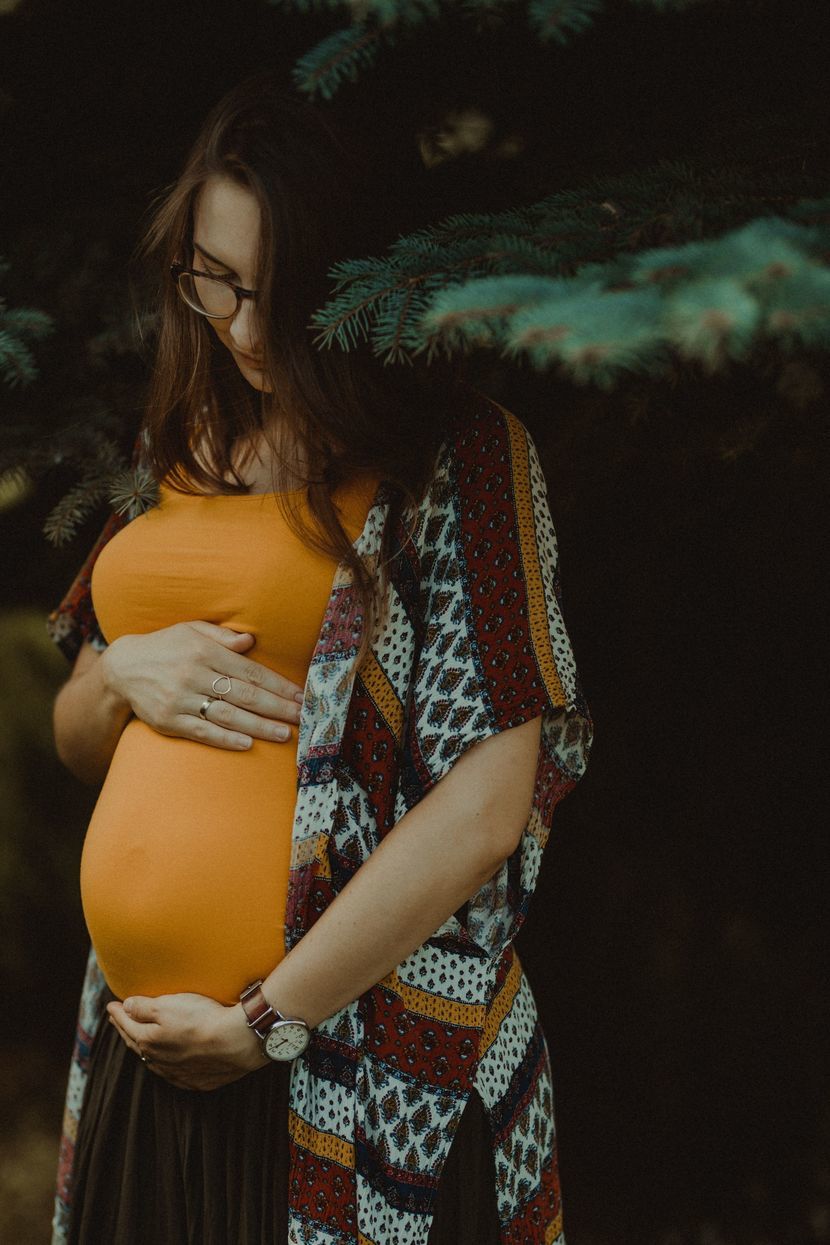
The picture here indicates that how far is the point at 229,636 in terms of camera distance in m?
Result: 1.24

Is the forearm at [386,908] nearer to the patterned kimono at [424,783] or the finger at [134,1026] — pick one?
the patterned kimono at [424,783]

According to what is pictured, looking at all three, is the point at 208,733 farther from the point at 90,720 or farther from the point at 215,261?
the point at 215,261

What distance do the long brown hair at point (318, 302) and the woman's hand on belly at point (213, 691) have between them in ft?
0.48

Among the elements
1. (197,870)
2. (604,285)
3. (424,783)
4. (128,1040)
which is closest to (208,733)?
(197,870)

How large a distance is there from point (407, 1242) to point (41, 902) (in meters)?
1.44

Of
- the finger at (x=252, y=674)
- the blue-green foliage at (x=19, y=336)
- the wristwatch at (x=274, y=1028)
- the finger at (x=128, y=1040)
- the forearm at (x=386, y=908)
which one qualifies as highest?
the blue-green foliage at (x=19, y=336)

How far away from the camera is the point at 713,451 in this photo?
1.55m

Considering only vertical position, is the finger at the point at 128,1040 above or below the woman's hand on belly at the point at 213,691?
below

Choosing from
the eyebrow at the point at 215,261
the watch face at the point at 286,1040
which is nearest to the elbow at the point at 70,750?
the watch face at the point at 286,1040

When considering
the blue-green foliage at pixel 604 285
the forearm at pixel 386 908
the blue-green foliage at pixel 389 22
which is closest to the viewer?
the blue-green foliage at pixel 604 285

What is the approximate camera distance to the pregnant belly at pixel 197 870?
1.17m

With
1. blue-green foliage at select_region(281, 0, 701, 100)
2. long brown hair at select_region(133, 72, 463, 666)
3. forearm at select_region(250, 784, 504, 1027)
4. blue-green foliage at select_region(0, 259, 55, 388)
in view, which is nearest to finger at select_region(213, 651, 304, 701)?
long brown hair at select_region(133, 72, 463, 666)

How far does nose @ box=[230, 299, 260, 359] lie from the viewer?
3.91 feet

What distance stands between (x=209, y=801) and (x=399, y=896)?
265 millimetres
